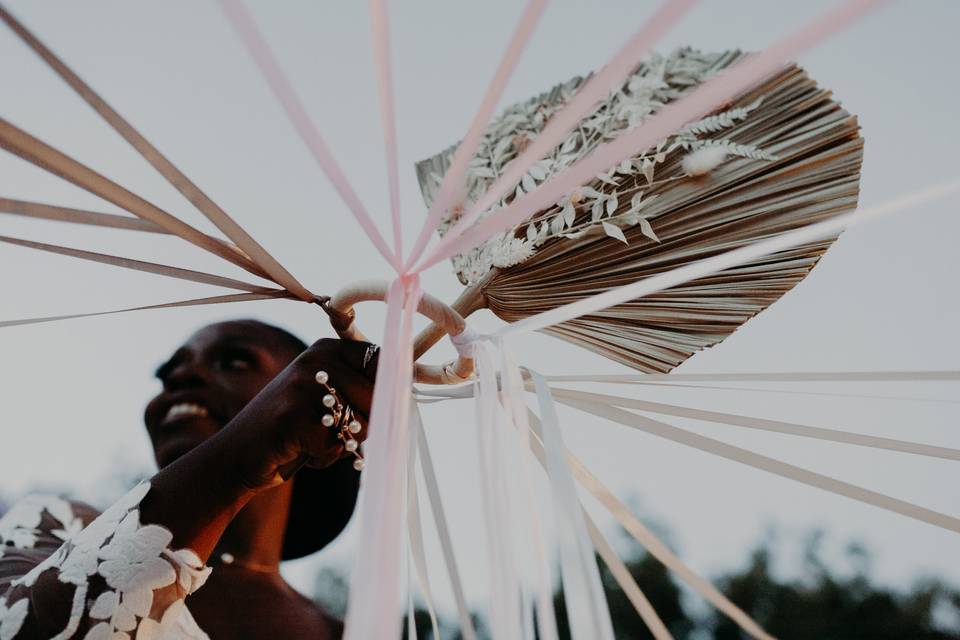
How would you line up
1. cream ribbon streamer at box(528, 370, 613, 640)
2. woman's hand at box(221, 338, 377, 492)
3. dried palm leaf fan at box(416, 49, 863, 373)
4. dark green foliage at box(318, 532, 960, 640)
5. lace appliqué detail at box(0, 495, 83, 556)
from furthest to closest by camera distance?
1. dark green foliage at box(318, 532, 960, 640)
2. lace appliqué detail at box(0, 495, 83, 556)
3. dried palm leaf fan at box(416, 49, 863, 373)
4. woman's hand at box(221, 338, 377, 492)
5. cream ribbon streamer at box(528, 370, 613, 640)

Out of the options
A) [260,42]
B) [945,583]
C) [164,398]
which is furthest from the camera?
[945,583]

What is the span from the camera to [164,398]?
5.34 feet

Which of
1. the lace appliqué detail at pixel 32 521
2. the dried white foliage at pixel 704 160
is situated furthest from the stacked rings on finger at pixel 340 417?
the lace appliqué detail at pixel 32 521

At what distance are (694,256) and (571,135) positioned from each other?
12.1 inches

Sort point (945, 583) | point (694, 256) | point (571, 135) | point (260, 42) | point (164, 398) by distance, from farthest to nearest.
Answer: point (945, 583) < point (164, 398) < point (571, 135) < point (694, 256) < point (260, 42)

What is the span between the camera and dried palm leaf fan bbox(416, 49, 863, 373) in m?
1.22

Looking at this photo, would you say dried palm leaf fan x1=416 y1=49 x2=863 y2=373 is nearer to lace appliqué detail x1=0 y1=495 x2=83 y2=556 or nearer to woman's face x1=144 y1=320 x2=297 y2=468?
woman's face x1=144 y1=320 x2=297 y2=468

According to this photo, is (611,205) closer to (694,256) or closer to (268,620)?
(694,256)

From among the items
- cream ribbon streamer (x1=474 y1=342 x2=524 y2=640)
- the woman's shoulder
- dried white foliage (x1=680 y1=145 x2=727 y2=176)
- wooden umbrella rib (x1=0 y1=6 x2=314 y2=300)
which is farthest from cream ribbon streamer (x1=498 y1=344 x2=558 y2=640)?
the woman's shoulder

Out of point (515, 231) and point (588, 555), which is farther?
point (515, 231)

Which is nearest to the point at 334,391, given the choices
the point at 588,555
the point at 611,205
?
the point at 588,555

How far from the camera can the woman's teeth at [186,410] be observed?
160 cm

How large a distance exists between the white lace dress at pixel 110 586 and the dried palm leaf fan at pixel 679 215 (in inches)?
18.0

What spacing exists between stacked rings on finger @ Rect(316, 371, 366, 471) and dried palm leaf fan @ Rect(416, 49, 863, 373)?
173 mm
